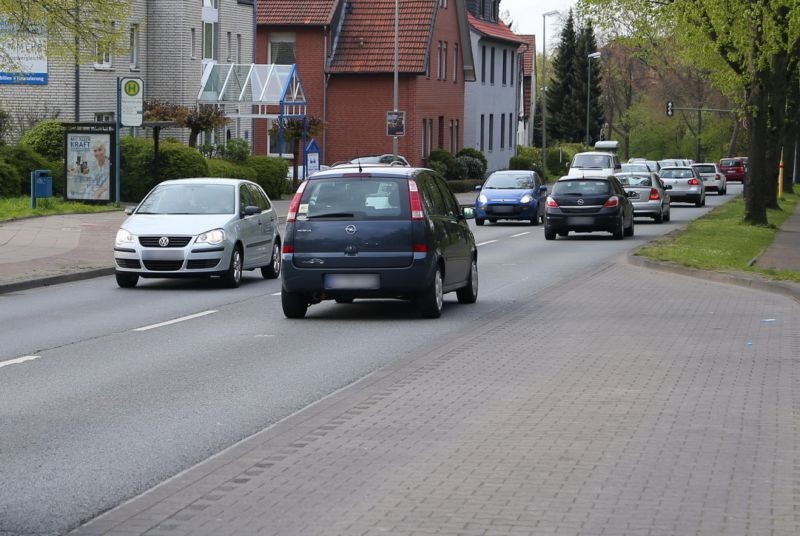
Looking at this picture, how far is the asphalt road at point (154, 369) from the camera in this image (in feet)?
25.4

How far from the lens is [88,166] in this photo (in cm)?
3466

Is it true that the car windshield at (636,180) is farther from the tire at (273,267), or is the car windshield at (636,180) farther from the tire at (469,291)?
the tire at (469,291)

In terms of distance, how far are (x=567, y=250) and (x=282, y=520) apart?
23.3m

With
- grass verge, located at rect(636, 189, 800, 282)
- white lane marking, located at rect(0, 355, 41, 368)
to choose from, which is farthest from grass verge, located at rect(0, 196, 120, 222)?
white lane marking, located at rect(0, 355, 41, 368)

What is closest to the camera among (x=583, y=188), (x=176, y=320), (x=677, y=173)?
(x=176, y=320)

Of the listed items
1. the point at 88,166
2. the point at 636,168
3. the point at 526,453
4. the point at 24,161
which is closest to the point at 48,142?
the point at 24,161

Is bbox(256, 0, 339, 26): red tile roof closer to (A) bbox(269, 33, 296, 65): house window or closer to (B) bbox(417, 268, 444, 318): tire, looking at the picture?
(A) bbox(269, 33, 296, 65): house window

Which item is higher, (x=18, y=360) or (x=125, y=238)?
(x=125, y=238)

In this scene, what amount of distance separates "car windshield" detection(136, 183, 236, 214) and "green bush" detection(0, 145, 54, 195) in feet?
55.9

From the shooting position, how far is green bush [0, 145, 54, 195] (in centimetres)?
3719

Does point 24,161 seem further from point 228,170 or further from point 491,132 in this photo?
point 491,132

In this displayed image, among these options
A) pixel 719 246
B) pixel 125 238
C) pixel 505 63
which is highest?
pixel 505 63

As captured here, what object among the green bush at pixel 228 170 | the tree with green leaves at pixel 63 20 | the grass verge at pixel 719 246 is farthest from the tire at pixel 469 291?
the green bush at pixel 228 170

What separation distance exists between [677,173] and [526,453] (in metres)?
47.0
